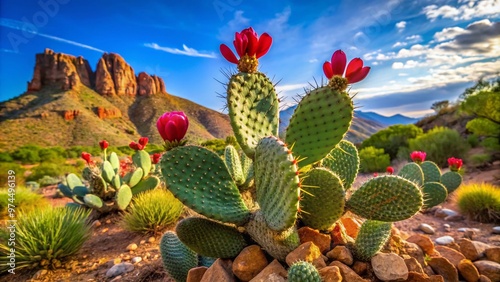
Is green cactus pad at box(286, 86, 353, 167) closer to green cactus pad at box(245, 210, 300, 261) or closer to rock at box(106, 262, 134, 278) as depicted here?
green cactus pad at box(245, 210, 300, 261)

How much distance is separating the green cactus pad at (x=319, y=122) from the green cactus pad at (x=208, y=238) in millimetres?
811

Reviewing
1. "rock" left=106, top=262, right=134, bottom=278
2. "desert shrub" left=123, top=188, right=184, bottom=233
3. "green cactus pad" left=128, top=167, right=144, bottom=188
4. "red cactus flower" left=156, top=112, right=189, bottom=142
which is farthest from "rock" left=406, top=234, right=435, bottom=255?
"green cactus pad" left=128, top=167, right=144, bottom=188

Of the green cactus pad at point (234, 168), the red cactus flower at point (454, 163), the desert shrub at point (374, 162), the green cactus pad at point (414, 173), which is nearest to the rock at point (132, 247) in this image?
the green cactus pad at point (234, 168)

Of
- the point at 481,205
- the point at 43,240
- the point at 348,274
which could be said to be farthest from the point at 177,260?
the point at 481,205

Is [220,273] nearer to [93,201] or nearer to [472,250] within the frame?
[472,250]

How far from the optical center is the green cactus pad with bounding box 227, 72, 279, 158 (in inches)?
87.2

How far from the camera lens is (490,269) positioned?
263cm

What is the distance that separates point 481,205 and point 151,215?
5887mm

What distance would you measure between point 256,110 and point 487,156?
12.1m

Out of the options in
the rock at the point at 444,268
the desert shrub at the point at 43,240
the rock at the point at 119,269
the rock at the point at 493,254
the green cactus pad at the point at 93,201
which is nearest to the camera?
the rock at the point at 444,268

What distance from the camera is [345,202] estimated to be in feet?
7.47

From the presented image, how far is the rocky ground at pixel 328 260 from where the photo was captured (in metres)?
2.02

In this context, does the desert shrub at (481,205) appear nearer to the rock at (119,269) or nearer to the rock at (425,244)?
the rock at (425,244)

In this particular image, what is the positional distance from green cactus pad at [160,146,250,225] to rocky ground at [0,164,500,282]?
1.17ft
